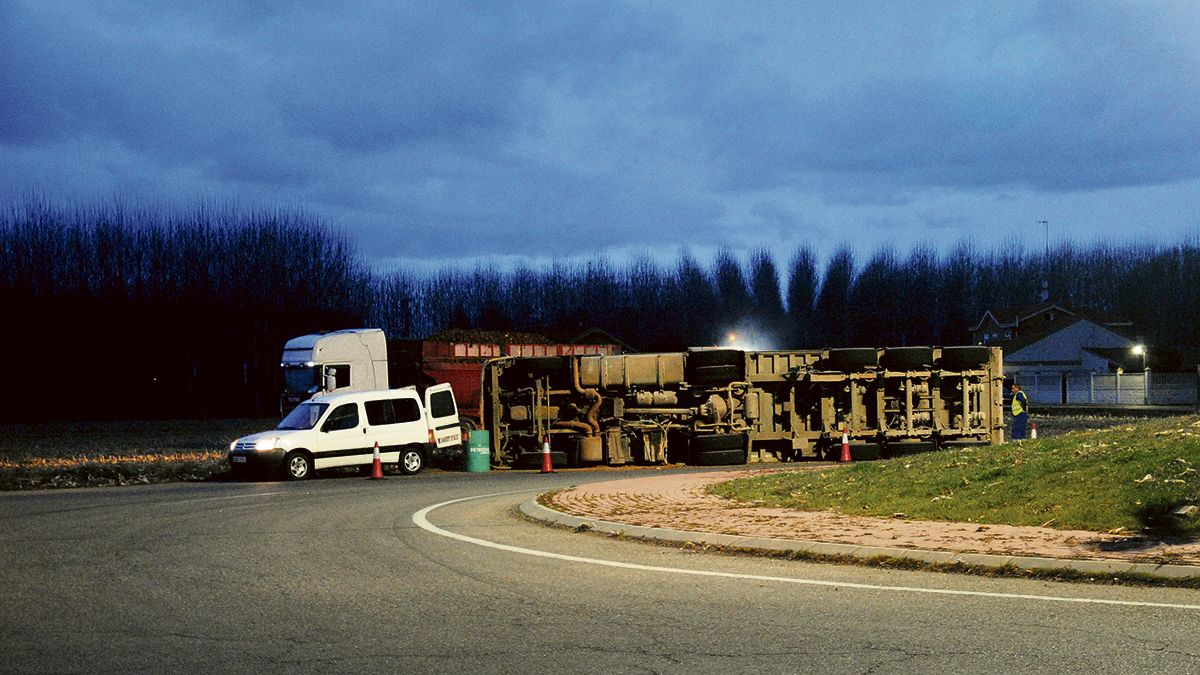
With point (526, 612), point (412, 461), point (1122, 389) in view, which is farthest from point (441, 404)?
point (1122, 389)

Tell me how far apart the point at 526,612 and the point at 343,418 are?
17.4 meters

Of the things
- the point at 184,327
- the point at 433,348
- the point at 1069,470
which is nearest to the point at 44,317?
the point at 184,327

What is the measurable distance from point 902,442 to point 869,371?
1860 millimetres

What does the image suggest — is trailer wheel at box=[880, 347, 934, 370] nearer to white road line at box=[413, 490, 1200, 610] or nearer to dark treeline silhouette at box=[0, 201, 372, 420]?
white road line at box=[413, 490, 1200, 610]

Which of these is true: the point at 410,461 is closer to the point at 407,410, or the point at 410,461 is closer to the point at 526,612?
the point at 407,410

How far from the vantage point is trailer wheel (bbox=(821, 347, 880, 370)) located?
91.6ft

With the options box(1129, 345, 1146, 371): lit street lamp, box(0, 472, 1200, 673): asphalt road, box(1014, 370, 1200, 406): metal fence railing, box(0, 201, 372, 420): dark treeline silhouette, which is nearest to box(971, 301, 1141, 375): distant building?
box(1129, 345, 1146, 371): lit street lamp

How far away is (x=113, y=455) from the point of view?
3108cm

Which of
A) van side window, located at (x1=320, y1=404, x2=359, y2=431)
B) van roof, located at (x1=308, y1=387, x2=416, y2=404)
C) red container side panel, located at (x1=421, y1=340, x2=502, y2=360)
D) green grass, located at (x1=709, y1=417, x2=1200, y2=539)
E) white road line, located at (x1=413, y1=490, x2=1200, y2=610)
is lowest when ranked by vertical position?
white road line, located at (x1=413, y1=490, x2=1200, y2=610)

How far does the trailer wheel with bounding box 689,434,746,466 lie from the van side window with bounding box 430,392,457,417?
5.70m

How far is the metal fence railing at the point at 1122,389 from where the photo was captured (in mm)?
64062

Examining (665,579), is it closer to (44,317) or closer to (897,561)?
(897,561)

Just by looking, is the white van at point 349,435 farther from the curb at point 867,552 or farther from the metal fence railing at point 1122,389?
the metal fence railing at point 1122,389

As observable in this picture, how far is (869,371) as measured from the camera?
2825 cm
